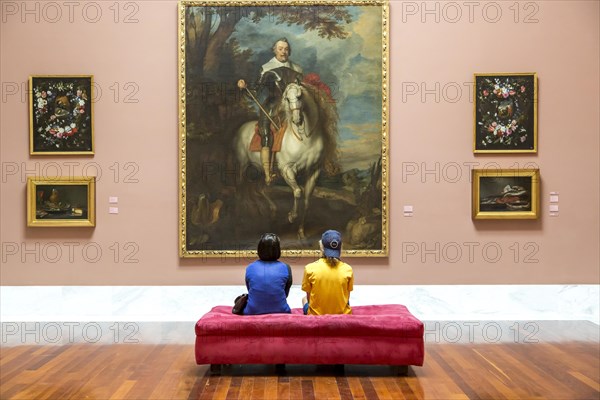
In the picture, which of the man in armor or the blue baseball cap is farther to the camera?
the man in armor

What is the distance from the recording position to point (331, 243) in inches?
364

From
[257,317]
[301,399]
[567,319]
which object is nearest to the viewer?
[301,399]

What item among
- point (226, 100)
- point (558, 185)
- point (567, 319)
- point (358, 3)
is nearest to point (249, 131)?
point (226, 100)

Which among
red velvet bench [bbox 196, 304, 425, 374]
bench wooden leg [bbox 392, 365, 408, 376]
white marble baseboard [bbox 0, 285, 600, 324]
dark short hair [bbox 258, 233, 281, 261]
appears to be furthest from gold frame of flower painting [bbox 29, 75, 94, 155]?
bench wooden leg [bbox 392, 365, 408, 376]

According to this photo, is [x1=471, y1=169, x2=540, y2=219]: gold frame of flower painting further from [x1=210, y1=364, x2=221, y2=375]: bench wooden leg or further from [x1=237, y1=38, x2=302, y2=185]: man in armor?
[x1=210, y1=364, x2=221, y2=375]: bench wooden leg

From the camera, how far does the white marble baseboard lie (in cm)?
1303

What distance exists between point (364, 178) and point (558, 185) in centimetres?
382

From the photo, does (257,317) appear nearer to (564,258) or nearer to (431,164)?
(431,164)

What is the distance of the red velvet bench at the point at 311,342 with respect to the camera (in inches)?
347

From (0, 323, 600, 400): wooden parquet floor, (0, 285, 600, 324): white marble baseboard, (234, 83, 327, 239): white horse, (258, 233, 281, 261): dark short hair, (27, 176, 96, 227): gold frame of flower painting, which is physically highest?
(234, 83, 327, 239): white horse

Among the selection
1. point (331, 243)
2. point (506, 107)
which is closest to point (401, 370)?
point (331, 243)

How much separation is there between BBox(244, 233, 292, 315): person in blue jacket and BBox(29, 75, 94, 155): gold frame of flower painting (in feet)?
18.0

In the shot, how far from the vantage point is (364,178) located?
13133 millimetres

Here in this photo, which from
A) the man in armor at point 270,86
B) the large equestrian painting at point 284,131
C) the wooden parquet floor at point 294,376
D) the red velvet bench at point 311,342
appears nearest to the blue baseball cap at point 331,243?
the red velvet bench at point 311,342
